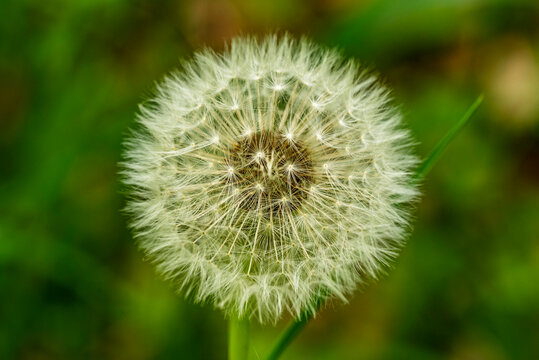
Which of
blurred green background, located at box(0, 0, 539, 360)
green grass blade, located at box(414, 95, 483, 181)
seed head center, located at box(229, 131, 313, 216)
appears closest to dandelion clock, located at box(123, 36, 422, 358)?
seed head center, located at box(229, 131, 313, 216)

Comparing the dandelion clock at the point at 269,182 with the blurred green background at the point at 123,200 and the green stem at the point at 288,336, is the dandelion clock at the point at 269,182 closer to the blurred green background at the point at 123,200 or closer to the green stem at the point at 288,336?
the green stem at the point at 288,336

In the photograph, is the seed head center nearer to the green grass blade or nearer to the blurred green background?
the green grass blade

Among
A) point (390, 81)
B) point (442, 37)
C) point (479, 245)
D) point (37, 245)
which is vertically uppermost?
point (442, 37)

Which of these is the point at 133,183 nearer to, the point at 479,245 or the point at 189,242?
the point at 189,242

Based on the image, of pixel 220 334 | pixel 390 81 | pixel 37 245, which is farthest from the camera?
pixel 390 81

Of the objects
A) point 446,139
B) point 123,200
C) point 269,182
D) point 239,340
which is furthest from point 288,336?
point 123,200

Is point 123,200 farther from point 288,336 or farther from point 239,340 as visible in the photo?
point 288,336

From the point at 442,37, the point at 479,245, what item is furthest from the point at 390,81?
the point at 479,245
